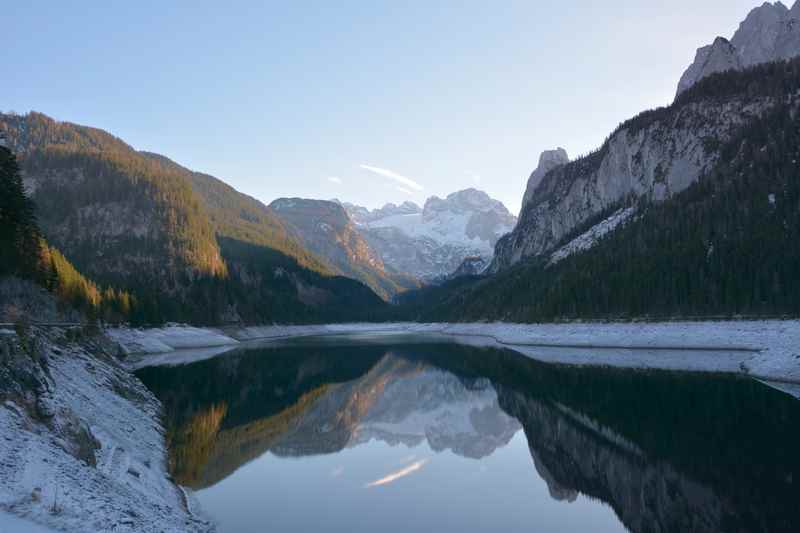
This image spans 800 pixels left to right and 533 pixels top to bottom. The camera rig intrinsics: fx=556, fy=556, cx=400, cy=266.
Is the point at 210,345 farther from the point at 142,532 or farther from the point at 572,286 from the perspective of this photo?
the point at 142,532

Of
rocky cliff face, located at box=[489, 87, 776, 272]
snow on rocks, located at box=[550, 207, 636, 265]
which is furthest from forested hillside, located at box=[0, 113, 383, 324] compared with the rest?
rocky cliff face, located at box=[489, 87, 776, 272]

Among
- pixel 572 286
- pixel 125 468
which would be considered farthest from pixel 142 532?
pixel 572 286

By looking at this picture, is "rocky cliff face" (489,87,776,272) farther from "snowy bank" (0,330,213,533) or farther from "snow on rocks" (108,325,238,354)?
"snowy bank" (0,330,213,533)

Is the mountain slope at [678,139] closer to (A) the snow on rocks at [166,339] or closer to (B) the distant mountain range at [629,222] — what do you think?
(B) the distant mountain range at [629,222]

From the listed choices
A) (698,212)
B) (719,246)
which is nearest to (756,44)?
(698,212)

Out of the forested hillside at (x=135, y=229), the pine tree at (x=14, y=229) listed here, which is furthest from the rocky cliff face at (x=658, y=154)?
the pine tree at (x=14, y=229)
